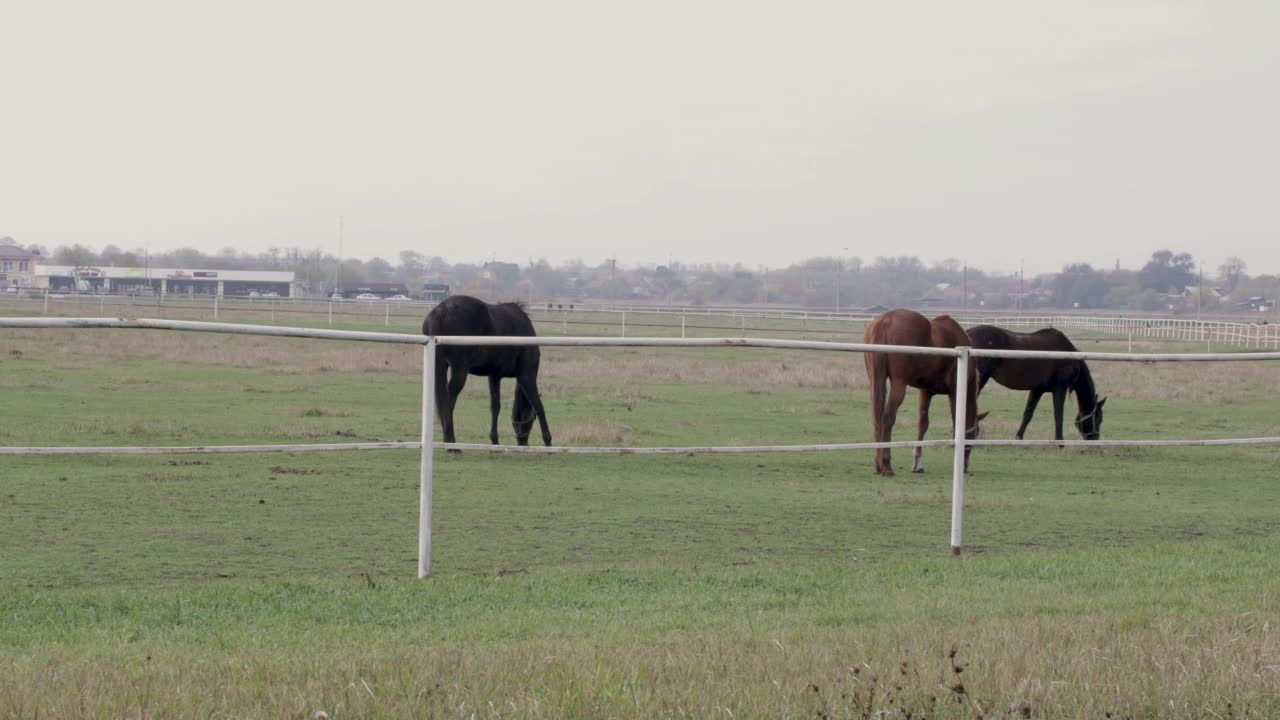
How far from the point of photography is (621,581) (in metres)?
6.75

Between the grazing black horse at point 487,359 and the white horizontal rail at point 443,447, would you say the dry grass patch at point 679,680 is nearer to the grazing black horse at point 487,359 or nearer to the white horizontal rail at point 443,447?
the white horizontal rail at point 443,447

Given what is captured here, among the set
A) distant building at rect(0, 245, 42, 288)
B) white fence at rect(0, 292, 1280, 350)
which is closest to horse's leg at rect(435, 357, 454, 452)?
white fence at rect(0, 292, 1280, 350)

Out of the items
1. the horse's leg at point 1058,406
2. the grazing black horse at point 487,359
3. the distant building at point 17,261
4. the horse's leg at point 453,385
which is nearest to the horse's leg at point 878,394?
the grazing black horse at point 487,359

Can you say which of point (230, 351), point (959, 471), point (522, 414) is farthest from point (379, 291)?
point (959, 471)

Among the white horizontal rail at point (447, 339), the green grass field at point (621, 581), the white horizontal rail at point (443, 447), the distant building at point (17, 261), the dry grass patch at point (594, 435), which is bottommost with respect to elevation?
the dry grass patch at point (594, 435)

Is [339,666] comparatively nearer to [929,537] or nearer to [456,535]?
[456,535]

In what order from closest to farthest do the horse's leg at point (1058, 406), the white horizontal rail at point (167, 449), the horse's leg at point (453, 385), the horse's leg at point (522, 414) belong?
the white horizontal rail at point (167, 449) → the horse's leg at point (453, 385) → the horse's leg at point (522, 414) → the horse's leg at point (1058, 406)

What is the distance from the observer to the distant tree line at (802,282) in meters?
144

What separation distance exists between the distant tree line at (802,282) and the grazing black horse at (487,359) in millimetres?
117846

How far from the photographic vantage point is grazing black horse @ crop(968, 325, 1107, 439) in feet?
50.4

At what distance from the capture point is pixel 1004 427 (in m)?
17.4

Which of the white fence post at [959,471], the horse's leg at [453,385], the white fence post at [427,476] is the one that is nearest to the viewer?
the white fence post at [427,476]

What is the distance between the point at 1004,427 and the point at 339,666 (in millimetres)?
13995

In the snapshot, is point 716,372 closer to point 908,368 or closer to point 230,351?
point 230,351
